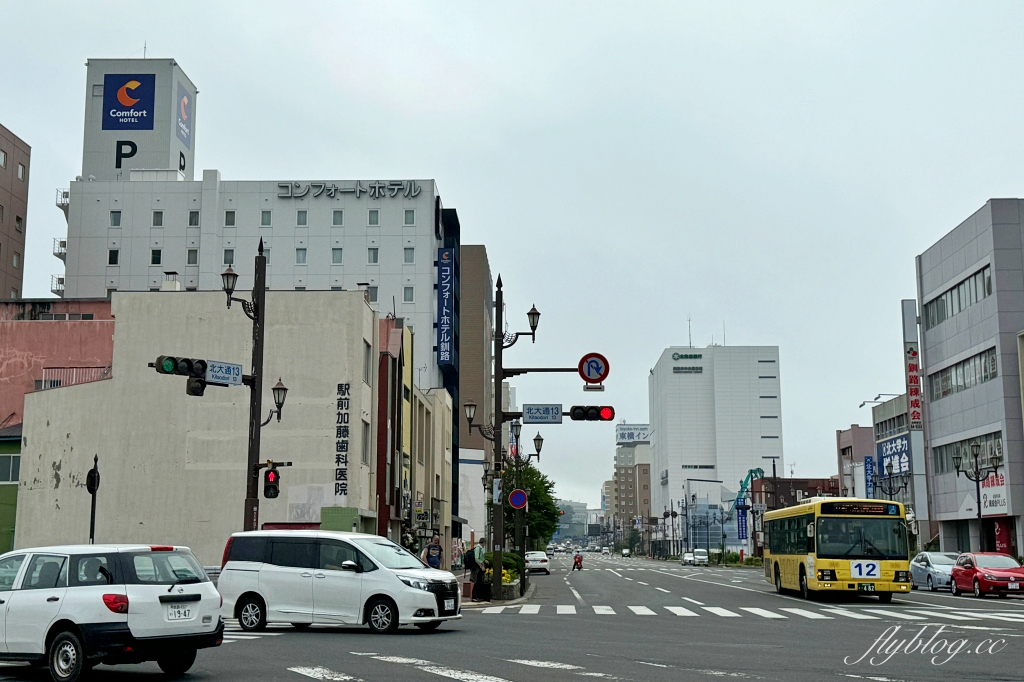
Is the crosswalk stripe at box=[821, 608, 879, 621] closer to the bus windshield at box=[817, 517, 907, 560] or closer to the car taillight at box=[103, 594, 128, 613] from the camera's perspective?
the bus windshield at box=[817, 517, 907, 560]

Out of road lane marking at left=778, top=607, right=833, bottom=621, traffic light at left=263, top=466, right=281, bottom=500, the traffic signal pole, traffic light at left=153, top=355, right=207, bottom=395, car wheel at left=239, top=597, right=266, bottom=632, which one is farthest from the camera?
traffic light at left=263, top=466, right=281, bottom=500

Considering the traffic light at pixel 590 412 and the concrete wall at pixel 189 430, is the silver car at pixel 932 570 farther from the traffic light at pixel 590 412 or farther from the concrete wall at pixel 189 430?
the concrete wall at pixel 189 430

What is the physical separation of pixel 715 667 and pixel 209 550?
104ft

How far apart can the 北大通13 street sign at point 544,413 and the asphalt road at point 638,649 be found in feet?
16.1

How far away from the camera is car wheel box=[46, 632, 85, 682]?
11820mm

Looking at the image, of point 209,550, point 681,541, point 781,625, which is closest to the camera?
point 781,625

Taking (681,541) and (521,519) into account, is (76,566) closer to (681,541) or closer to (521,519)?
(521,519)

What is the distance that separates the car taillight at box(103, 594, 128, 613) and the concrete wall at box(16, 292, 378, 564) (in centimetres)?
3055

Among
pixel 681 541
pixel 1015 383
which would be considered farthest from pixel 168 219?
pixel 681 541

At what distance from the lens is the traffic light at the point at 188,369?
21.8m

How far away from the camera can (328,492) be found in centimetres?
4231

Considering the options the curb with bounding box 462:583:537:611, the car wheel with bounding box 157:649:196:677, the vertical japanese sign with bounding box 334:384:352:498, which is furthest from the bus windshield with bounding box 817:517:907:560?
the car wheel with bounding box 157:649:196:677

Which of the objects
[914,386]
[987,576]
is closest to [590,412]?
[987,576]

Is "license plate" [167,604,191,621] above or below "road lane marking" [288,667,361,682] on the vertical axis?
above
